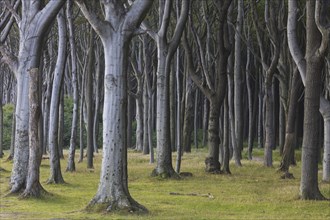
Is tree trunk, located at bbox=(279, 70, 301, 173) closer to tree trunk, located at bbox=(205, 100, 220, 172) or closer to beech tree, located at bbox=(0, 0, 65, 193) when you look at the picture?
tree trunk, located at bbox=(205, 100, 220, 172)

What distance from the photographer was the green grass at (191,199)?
12.3 m

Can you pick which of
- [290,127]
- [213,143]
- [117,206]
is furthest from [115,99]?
[290,127]

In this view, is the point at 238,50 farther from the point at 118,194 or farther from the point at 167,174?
the point at 118,194

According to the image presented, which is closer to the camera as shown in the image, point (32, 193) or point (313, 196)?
point (32, 193)

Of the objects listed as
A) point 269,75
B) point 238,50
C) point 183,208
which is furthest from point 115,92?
point 238,50

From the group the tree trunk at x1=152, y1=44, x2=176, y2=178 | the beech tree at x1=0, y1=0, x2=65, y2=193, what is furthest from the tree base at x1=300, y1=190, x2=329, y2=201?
the beech tree at x1=0, y1=0, x2=65, y2=193

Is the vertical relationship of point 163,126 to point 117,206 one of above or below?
above

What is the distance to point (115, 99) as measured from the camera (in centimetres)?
1270

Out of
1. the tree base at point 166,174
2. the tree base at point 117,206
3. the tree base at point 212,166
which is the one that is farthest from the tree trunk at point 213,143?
the tree base at point 117,206

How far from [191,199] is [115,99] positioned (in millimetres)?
4050

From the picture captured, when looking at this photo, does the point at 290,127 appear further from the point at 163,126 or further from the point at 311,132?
the point at 311,132

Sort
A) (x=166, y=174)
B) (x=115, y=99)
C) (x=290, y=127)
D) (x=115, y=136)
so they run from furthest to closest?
(x=290, y=127) → (x=166, y=174) → (x=115, y=99) → (x=115, y=136)

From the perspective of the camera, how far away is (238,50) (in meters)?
26.1

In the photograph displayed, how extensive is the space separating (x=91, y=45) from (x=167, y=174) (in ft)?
24.2
